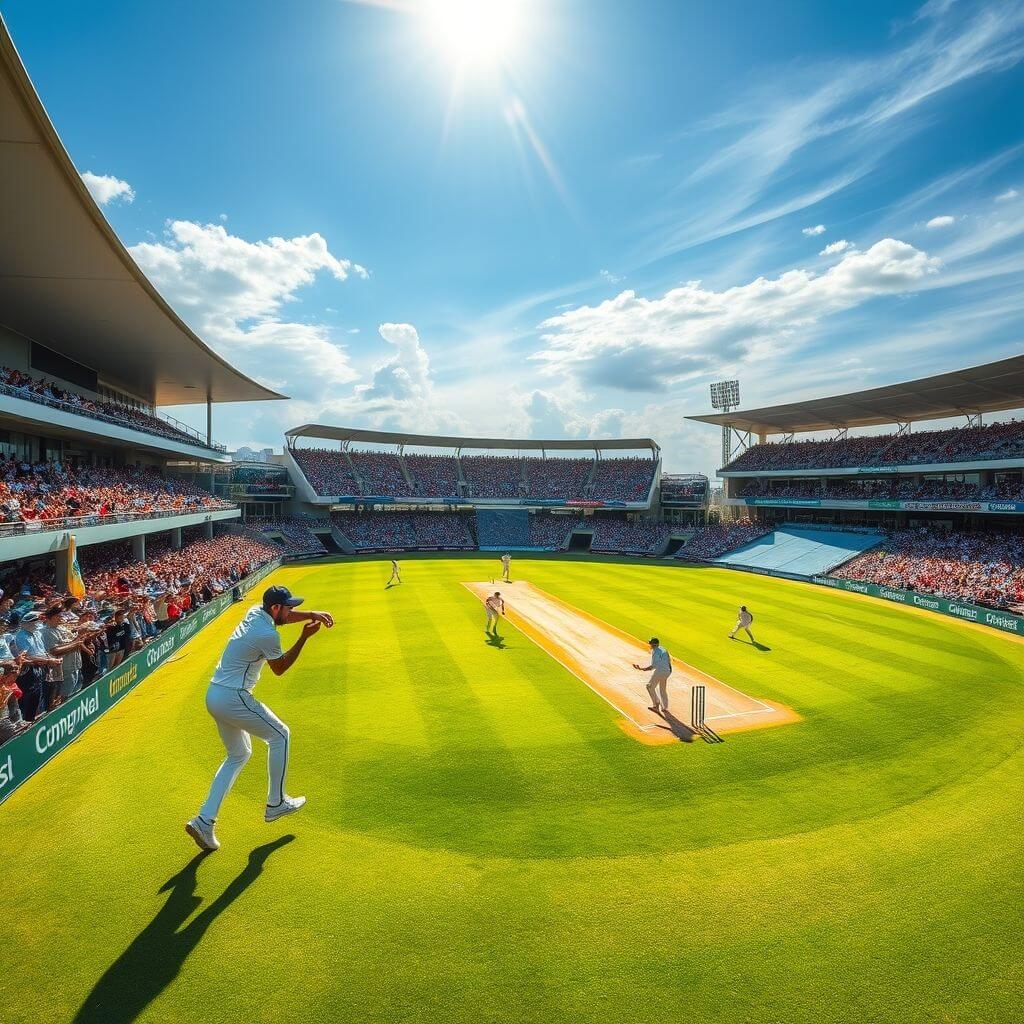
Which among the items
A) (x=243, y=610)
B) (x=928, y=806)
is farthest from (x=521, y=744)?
(x=243, y=610)

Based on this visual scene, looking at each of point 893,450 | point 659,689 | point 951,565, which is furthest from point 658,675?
point 893,450

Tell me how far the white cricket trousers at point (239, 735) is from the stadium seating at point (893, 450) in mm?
39911

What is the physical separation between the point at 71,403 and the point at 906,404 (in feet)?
155

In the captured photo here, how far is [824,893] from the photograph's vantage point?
623 centimetres

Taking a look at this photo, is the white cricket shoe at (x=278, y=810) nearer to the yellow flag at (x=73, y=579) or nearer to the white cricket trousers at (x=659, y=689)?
the white cricket trousers at (x=659, y=689)

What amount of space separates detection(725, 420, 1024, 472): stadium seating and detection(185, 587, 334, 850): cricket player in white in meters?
39.8

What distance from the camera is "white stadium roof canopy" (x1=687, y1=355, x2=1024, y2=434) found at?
1244 inches

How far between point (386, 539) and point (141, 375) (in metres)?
23.3

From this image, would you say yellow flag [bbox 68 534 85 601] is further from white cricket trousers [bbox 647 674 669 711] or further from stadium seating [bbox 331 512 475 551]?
stadium seating [bbox 331 512 475 551]

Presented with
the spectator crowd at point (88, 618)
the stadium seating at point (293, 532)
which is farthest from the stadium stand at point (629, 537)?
the spectator crowd at point (88, 618)

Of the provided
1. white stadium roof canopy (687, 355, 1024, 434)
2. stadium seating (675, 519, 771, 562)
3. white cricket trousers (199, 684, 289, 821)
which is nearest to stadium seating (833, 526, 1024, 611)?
white stadium roof canopy (687, 355, 1024, 434)

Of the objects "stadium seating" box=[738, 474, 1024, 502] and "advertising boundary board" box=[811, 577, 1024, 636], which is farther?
"stadium seating" box=[738, 474, 1024, 502]

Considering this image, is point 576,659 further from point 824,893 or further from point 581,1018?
point 581,1018

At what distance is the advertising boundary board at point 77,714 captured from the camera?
7879 mm
